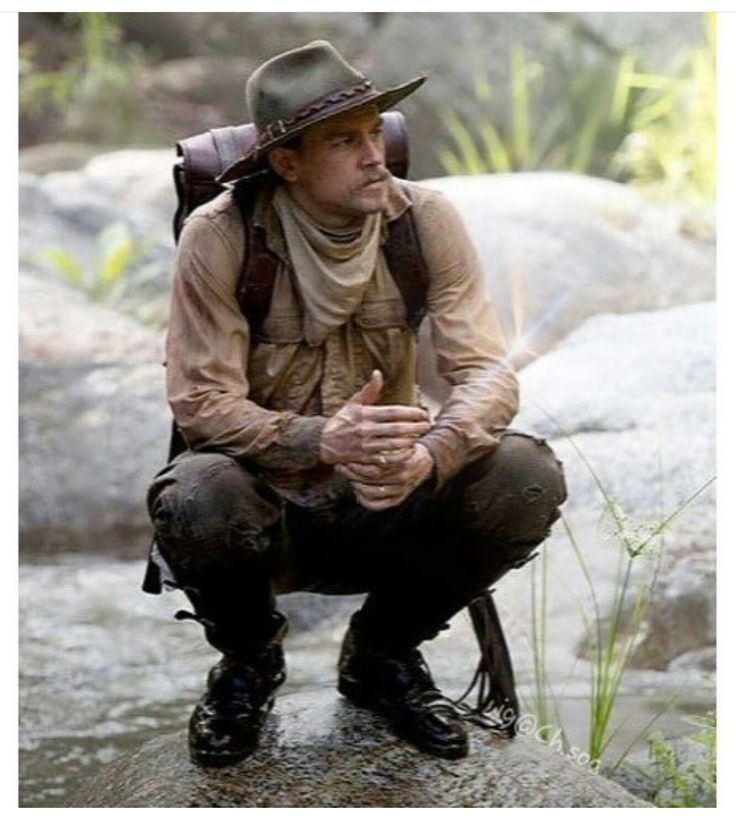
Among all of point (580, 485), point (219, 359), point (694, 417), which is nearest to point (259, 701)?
point (219, 359)

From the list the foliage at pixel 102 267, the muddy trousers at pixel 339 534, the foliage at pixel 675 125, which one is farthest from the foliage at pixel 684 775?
the foliage at pixel 102 267

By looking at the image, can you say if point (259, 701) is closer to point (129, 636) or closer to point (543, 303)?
point (129, 636)

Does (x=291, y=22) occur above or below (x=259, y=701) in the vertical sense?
above

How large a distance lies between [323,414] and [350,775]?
0.63m

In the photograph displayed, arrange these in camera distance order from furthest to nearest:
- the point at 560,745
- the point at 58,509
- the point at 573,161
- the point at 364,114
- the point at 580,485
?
the point at 573,161
the point at 58,509
the point at 580,485
the point at 560,745
the point at 364,114

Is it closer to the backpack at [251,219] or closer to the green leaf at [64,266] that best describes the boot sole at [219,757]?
the backpack at [251,219]

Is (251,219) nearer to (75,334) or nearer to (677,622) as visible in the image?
(677,622)

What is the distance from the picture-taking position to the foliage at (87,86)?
33.3 ft

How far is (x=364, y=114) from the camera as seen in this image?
2848 millimetres

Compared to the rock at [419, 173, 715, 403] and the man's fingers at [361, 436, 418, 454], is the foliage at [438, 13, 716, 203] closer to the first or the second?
the rock at [419, 173, 715, 403]

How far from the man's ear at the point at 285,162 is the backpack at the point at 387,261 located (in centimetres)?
7

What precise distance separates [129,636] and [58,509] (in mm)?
1045

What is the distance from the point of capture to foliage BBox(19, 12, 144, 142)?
1015cm

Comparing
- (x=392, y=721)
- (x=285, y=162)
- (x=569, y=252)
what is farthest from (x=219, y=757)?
(x=569, y=252)
